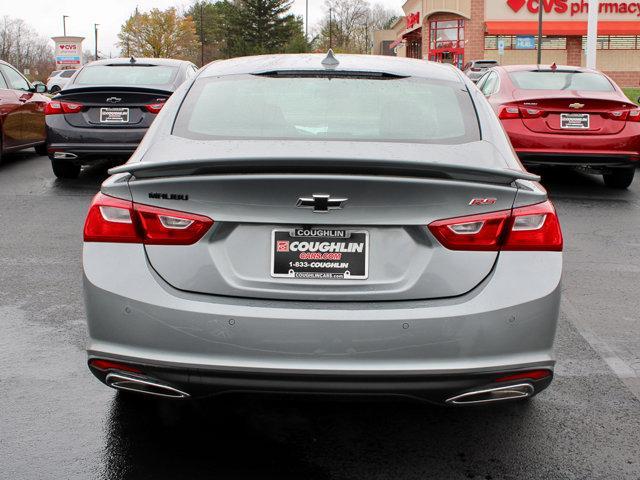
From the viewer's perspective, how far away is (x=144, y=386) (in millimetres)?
3150

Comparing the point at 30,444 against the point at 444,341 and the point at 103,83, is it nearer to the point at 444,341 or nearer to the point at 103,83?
the point at 444,341

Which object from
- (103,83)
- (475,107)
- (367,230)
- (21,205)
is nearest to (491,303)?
(367,230)

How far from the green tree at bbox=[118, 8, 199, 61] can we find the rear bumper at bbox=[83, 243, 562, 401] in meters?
92.2

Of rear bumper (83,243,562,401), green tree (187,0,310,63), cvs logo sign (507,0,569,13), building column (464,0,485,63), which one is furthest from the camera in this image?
green tree (187,0,310,63)

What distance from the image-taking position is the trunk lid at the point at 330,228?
117 inches

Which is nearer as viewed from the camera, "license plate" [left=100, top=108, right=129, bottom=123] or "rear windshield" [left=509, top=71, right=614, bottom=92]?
"license plate" [left=100, top=108, right=129, bottom=123]

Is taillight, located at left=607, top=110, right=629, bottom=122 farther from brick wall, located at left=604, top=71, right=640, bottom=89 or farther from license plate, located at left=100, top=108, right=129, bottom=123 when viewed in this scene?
brick wall, located at left=604, top=71, right=640, bottom=89

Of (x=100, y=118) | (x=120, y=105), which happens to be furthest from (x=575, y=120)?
(x=100, y=118)

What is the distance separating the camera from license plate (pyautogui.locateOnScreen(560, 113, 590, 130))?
10398 mm

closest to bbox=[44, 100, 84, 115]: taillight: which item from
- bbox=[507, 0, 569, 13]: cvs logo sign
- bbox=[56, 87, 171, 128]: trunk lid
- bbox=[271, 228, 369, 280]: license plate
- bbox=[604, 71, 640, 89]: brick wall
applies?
bbox=[56, 87, 171, 128]: trunk lid

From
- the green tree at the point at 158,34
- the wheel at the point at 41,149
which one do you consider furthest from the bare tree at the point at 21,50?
the wheel at the point at 41,149

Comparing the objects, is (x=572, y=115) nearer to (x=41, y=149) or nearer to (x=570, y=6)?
(x=41, y=149)

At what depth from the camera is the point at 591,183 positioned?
472 inches

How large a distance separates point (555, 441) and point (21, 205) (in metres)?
7.73
